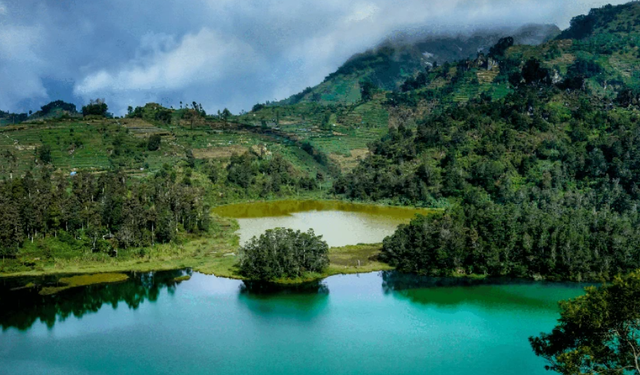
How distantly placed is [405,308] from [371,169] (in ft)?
181

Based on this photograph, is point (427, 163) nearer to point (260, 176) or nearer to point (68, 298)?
point (260, 176)

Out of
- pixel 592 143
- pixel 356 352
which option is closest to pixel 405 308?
pixel 356 352

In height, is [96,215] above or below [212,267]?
above

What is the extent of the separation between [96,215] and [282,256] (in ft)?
60.6

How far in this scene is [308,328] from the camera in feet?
111

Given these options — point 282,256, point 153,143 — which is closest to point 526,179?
point 282,256

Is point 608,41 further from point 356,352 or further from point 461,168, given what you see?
point 356,352

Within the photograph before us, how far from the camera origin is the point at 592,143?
253 feet

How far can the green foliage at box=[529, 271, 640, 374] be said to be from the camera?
19344mm

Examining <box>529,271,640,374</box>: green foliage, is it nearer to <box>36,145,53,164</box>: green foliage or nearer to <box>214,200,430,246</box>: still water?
<box>214,200,430,246</box>: still water

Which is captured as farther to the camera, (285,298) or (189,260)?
Result: (189,260)

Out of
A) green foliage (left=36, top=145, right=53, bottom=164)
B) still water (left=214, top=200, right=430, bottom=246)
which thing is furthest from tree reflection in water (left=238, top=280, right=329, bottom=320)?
green foliage (left=36, top=145, right=53, bottom=164)

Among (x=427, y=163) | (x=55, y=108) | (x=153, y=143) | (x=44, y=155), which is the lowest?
(x=427, y=163)

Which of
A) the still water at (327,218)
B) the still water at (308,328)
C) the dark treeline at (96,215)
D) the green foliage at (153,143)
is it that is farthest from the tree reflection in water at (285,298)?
the green foliage at (153,143)
